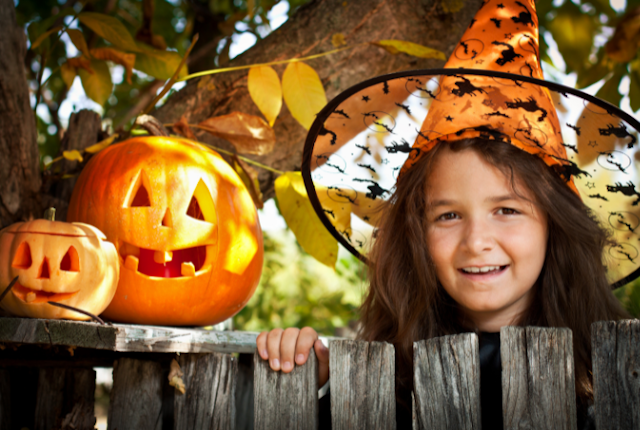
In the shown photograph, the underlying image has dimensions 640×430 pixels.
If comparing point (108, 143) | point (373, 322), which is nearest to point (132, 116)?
point (108, 143)

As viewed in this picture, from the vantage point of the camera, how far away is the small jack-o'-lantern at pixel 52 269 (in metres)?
1.20

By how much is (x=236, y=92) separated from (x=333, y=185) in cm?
67

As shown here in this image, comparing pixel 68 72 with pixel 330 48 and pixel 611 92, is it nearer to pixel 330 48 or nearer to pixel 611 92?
pixel 330 48

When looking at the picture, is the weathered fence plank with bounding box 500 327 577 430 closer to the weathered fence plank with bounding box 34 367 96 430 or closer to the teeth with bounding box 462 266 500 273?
the teeth with bounding box 462 266 500 273

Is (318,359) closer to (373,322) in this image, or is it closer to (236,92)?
(373,322)

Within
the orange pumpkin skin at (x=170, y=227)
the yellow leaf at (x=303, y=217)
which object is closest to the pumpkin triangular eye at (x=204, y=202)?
the orange pumpkin skin at (x=170, y=227)

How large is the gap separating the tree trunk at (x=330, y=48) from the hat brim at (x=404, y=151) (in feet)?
1.51

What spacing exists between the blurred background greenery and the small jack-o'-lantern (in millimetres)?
794

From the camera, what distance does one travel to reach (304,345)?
121 centimetres

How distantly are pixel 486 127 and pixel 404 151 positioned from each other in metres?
0.32

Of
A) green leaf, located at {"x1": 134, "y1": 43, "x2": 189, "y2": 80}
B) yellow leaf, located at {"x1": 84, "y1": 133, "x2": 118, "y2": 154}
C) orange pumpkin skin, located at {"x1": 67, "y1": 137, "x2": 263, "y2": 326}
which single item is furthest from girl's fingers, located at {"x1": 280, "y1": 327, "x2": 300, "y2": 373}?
green leaf, located at {"x1": 134, "y1": 43, "x2": 189, "y2": 80}

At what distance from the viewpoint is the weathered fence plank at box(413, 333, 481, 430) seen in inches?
39.3

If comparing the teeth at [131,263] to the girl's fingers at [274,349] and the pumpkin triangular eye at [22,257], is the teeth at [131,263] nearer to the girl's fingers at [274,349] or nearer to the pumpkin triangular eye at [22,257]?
the pumpkin triangular eye at [22,257]

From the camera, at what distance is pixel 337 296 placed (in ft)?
15.1
